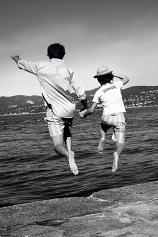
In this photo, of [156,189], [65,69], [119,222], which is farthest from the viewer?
[156,189]

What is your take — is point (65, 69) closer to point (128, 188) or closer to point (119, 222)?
point (119, 222)

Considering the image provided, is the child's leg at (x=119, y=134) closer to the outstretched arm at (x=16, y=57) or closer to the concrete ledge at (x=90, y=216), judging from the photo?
the concrete ledge at (x=90, y=216)

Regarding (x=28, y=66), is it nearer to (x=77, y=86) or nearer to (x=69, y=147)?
(x=77, y=86)

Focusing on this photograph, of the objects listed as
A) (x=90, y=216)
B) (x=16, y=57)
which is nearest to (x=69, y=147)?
(x=90, y=216)

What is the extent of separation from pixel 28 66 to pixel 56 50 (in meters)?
0.59

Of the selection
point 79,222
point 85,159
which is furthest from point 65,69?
point 85,159

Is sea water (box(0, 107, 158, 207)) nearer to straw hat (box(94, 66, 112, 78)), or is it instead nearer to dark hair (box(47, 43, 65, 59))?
straw hat (box(94, 66, 112, 78))

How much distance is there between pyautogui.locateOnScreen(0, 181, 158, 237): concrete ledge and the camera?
16.5 ft

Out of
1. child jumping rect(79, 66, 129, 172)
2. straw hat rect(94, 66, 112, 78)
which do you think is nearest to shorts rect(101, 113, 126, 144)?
child jumping rect(79, 66, 129, 172)

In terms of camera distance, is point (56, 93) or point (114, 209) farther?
point (114, 209)

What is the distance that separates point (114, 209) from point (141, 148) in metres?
17.8

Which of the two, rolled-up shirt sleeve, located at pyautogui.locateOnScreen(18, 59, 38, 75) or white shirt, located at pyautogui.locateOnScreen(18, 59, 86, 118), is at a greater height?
rolled-up shirt sleeve, located at pyautogui.locateOnScreen(18, 59, 38, 75)

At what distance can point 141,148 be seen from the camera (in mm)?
23578

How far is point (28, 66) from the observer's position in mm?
5777
